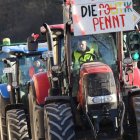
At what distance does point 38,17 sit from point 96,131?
28349 mm

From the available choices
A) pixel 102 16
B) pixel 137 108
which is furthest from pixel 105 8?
pixel 137 108

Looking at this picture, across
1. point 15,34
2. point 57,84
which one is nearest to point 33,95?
point 57,84

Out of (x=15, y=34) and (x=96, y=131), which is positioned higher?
(x=15, y=34)

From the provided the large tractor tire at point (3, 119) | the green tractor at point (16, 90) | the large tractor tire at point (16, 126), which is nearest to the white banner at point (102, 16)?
the green tractor at point (16, 90)

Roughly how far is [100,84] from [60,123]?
0.72 metres

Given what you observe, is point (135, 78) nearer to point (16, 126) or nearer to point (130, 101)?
point (130, 101)

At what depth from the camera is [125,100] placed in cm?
802

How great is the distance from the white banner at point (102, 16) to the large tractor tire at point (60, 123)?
1.04 metres

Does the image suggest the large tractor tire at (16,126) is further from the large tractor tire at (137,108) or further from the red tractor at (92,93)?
the large tractor tire at (137,108)

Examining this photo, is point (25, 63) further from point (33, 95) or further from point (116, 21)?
point (116, 21)

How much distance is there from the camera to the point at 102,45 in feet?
28.5

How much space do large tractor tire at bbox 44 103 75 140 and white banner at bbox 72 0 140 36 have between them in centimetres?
104

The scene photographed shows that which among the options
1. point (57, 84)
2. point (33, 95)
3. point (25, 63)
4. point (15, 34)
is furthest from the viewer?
point (15, 34)

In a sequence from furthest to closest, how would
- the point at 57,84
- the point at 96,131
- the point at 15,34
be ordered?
1. the point at 15,34
2. the point at 57,84
3. the point at 96,131
